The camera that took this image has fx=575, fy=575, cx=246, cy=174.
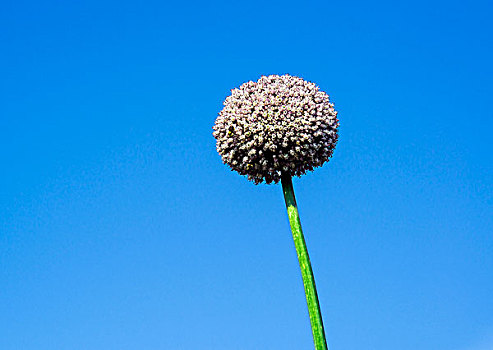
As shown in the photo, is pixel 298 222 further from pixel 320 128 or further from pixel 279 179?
pixel 320 128

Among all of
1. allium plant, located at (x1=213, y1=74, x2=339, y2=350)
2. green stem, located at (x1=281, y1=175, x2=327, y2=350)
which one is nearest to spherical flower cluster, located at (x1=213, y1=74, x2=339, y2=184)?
allium plant, located at (x1=213, y1=74, x2=339, y2=350)

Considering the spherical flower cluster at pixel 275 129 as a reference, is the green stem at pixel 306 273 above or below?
below

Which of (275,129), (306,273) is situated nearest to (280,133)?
(275,129)

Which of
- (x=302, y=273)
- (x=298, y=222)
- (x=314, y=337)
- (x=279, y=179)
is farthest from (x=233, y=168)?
(x=314, y=337)

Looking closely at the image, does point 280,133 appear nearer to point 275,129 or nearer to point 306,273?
point 275,129

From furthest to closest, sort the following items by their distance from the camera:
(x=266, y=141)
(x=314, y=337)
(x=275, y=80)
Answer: (x=275, y=80) < (x=266, y=141) < (x=314, y=337)

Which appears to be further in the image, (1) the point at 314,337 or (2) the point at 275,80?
(2) the point at 275,80

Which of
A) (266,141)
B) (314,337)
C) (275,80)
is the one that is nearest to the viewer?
(314,337)

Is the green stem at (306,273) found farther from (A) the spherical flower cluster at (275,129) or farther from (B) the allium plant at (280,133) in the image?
(A) the spherical flower cluster at (275,129)

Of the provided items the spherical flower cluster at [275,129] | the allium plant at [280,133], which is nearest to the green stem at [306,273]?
the allium plant at [280,133]
